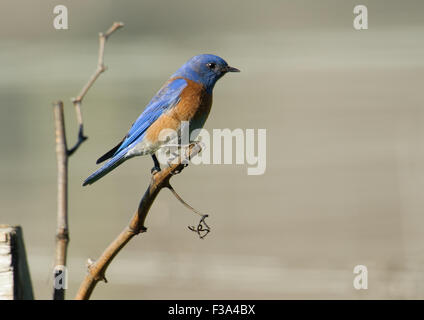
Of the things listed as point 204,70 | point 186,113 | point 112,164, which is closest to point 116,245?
point 112,164

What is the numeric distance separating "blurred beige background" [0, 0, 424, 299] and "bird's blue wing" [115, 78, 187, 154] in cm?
205

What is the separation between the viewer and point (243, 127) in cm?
628

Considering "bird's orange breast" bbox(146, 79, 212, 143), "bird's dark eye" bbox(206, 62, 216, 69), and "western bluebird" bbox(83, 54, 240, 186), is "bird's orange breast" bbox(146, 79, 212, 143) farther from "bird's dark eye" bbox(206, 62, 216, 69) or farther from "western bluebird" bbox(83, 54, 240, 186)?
"bird's dark eye" bbox(206, 62, 216, 69)

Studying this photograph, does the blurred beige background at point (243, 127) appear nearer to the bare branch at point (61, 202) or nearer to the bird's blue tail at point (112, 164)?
the bird's blue tail at point (112, 164)

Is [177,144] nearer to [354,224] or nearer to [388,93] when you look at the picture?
[354,224]

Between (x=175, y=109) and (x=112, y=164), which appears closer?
(x=112, y=164)

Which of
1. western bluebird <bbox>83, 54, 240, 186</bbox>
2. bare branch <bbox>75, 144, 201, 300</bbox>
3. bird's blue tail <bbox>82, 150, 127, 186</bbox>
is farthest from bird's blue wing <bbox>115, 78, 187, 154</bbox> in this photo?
bare branch <bbox>75, 144, 201, 300</bbox>

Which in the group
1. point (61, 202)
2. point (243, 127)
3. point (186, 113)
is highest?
point (243, 127)

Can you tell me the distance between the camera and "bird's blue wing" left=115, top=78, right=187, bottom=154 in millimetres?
3875

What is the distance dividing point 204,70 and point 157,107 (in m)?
0.40

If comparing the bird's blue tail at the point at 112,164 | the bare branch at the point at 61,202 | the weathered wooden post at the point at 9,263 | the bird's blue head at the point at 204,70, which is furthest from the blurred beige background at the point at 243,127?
the bare branch at the point at 61,202

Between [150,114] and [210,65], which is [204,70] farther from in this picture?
[150,114]
